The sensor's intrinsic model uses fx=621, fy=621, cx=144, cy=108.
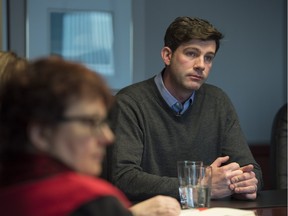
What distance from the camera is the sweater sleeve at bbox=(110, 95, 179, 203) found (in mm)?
2182

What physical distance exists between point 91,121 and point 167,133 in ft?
5.57

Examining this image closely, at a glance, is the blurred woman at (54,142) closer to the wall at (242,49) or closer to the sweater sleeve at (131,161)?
the sweater sleeve at (131,161)

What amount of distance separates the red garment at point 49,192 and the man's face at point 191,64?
1767 millimetres

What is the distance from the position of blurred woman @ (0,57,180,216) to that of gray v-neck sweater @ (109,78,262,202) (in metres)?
1.39

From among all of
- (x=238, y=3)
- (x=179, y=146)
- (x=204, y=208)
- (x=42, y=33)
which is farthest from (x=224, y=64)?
(x=204, y=208)

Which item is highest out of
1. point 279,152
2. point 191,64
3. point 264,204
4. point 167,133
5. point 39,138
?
point 39,138

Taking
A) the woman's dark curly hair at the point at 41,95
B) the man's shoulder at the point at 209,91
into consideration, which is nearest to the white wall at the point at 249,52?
the man's shoulder at the point at 209,91

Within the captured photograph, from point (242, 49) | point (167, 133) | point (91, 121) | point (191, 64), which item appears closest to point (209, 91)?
point (191, 64)

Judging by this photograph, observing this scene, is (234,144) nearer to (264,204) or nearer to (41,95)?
(264,204)

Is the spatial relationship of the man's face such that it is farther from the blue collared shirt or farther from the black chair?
the black chair

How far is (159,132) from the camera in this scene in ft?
8.38

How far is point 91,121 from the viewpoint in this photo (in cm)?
89

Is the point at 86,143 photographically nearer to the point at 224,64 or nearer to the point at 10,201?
the point at 10,201

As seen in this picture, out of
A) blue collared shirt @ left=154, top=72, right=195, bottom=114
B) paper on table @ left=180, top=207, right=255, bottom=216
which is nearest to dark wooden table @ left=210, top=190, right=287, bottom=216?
paper on table @ left=180, top=207, right=255, bottom=216
